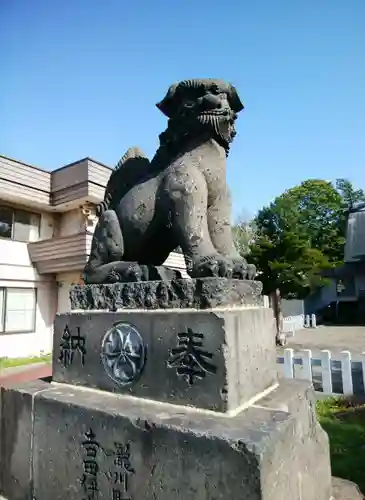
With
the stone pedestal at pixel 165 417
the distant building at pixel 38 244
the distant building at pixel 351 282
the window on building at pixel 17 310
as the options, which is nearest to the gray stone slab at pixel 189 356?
the stone pedestal at pixel 165 417

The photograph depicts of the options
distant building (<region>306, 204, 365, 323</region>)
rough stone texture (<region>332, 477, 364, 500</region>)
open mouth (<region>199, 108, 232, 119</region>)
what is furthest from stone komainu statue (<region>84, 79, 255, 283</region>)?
distant building (<region>306, 204, 365, 323</region>)

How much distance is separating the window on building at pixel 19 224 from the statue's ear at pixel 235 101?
9238 mm

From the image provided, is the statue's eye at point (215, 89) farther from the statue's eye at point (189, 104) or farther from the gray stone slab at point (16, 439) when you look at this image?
the gray stone slab at point (16, 439)

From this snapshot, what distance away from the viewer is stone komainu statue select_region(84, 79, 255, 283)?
218 centimetres

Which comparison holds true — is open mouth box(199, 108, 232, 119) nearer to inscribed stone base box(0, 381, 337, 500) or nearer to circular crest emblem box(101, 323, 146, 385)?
circular crest emblem box(101, 323, 146, 385)

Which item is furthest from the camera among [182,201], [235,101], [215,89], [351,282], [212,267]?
[351,282]

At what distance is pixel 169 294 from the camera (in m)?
2.01

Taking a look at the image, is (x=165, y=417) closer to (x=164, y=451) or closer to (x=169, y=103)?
(x=164, y=451)

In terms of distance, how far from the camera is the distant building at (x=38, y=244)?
949 cm

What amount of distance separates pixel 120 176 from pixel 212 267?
4.24 feet

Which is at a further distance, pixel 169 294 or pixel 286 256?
pixel 286 256

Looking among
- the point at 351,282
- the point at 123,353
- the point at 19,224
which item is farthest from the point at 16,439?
the point at 351,282

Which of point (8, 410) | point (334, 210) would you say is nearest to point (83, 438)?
point (8, 410)

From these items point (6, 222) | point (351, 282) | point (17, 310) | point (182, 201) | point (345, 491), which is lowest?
point (345, 491)
